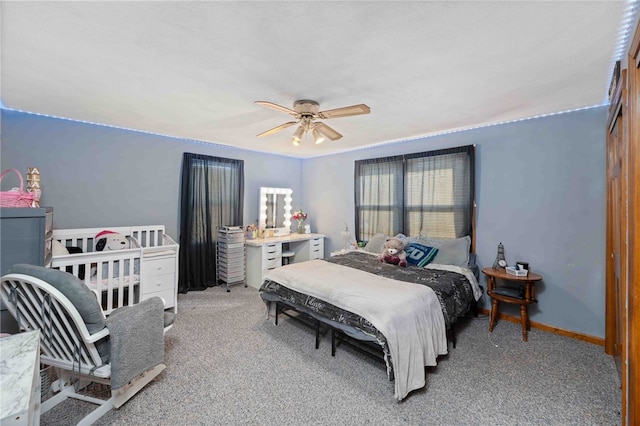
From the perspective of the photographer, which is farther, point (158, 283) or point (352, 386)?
point (158, 283)

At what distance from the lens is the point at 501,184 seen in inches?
128

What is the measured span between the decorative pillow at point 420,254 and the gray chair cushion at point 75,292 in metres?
3.11

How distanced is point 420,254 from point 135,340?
3.06m

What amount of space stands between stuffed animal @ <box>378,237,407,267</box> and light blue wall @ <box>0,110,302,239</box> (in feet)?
10.6

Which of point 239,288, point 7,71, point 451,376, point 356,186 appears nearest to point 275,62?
point 7,71

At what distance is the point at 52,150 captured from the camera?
10.5 feet

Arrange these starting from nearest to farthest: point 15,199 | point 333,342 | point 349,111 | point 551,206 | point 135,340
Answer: point 135,340, point 15,199, point 349,111, point 333,342, point 551,206

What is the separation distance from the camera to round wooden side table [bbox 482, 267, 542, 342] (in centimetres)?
272

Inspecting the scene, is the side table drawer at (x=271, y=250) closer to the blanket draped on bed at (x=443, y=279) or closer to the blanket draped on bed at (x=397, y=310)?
the blanket draped on bed at (x=443, y=279)

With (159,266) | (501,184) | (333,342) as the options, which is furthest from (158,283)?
(501,184)

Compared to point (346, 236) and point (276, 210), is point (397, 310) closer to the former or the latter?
point (346, 236)

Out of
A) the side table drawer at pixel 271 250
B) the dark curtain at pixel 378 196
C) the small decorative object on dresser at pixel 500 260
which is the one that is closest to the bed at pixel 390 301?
the small decorative object on dresser at pixel 500 260

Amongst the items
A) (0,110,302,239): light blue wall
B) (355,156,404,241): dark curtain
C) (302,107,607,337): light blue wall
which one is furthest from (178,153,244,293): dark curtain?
(302,107,607,337): light blue wall

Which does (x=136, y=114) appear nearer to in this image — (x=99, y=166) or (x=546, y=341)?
(x=99, y=166)
